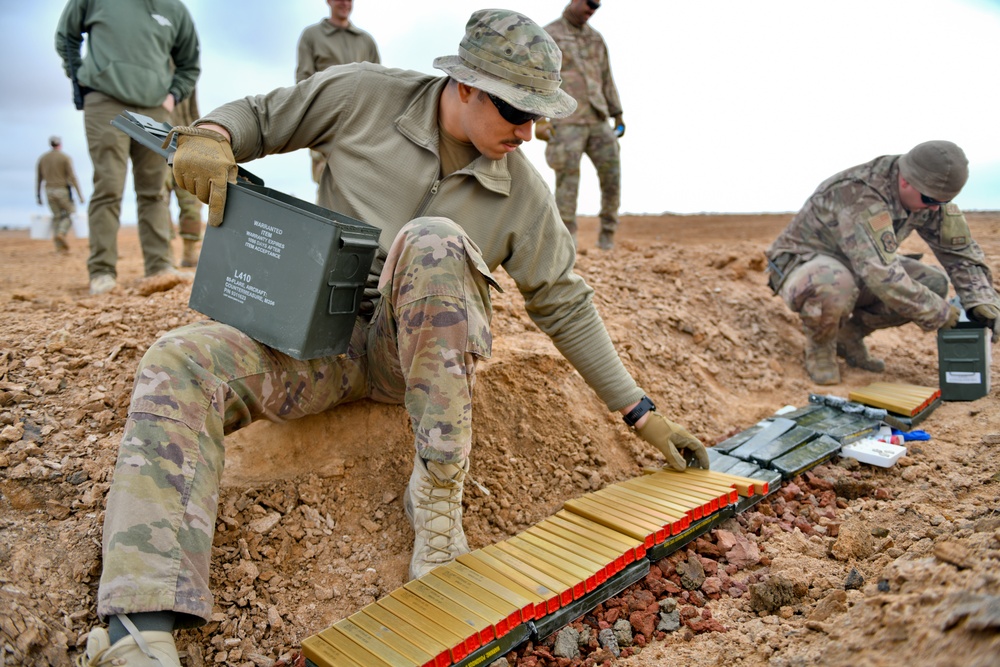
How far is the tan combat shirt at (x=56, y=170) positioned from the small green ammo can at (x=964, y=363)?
451 inches

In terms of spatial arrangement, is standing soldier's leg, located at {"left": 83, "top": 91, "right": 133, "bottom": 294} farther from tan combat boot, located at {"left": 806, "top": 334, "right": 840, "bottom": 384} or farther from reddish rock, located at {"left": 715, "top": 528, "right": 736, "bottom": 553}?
tan combat boot, located at {"left": 806, "top": 334, "right": 840, "bottom": 384}

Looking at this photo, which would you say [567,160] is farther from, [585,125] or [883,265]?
[883,265]

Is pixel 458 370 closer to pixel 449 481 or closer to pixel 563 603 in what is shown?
pixel 449 481

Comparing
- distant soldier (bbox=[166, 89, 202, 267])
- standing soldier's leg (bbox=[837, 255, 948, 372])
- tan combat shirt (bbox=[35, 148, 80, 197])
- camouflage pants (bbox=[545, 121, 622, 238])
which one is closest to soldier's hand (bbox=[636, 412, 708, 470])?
standing soldier's leg (bbox=[837, 255, 948, 372])

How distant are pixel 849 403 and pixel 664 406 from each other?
105 centimetres

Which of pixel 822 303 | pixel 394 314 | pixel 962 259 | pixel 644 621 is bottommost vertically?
pixel 644 621

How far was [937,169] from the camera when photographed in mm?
4160

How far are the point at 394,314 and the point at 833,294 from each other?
3259 mm

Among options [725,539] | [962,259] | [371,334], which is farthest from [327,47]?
[725,539]

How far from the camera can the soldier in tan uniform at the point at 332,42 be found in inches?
247

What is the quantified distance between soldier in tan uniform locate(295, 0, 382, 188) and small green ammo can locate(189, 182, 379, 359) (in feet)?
14.9

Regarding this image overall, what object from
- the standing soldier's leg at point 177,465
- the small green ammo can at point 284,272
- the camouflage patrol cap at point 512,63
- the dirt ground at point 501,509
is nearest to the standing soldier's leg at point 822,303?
the dirt ground at point 501,509

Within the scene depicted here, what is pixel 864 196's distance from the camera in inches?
171

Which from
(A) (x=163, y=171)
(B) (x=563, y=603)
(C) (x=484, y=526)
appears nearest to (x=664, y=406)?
(C) (x=484, y=526)
